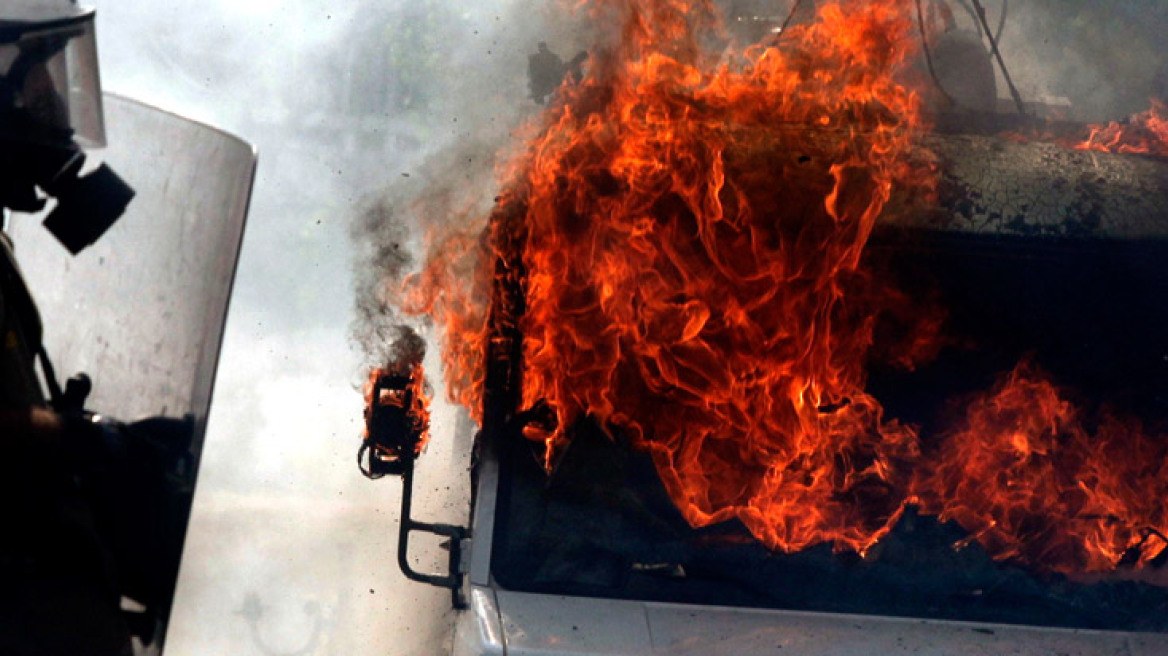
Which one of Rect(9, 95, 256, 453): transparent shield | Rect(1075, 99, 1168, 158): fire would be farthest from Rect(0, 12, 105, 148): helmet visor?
Rect(1075, 99, 1168, 158): fire

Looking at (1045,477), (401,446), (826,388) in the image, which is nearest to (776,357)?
(826,388)

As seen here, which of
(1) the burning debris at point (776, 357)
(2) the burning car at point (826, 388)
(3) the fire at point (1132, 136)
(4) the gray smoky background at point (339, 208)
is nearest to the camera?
(2) the burning car at point (826, 388)

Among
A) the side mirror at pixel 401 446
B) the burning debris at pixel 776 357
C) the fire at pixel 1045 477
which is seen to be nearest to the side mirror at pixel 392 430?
the side mirror at pixel 401 446

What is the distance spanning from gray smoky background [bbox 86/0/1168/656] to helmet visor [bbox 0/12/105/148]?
2.85m

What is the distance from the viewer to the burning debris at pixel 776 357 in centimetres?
351

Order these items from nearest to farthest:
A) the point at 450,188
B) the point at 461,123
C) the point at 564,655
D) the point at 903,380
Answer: the point at 564,655
the point at 903,380
the point at 450,188
the point at 461,123

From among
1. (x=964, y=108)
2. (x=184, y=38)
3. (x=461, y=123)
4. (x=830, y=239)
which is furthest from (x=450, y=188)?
(x=830, y=239)

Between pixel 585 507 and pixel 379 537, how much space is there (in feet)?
22.7

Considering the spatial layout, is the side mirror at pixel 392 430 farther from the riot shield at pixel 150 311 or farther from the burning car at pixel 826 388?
the riot shield at pixel 150 311

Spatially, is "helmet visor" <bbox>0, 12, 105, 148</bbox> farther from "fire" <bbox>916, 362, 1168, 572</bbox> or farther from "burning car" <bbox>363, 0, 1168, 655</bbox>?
"fire" <bbox>916, 362, 1168, 572</bbox>

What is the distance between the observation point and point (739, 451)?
3.66m

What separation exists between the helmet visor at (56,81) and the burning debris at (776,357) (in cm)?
189

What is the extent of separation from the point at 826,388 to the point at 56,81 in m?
2.66

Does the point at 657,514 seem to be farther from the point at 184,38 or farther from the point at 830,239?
the point at 184,38
